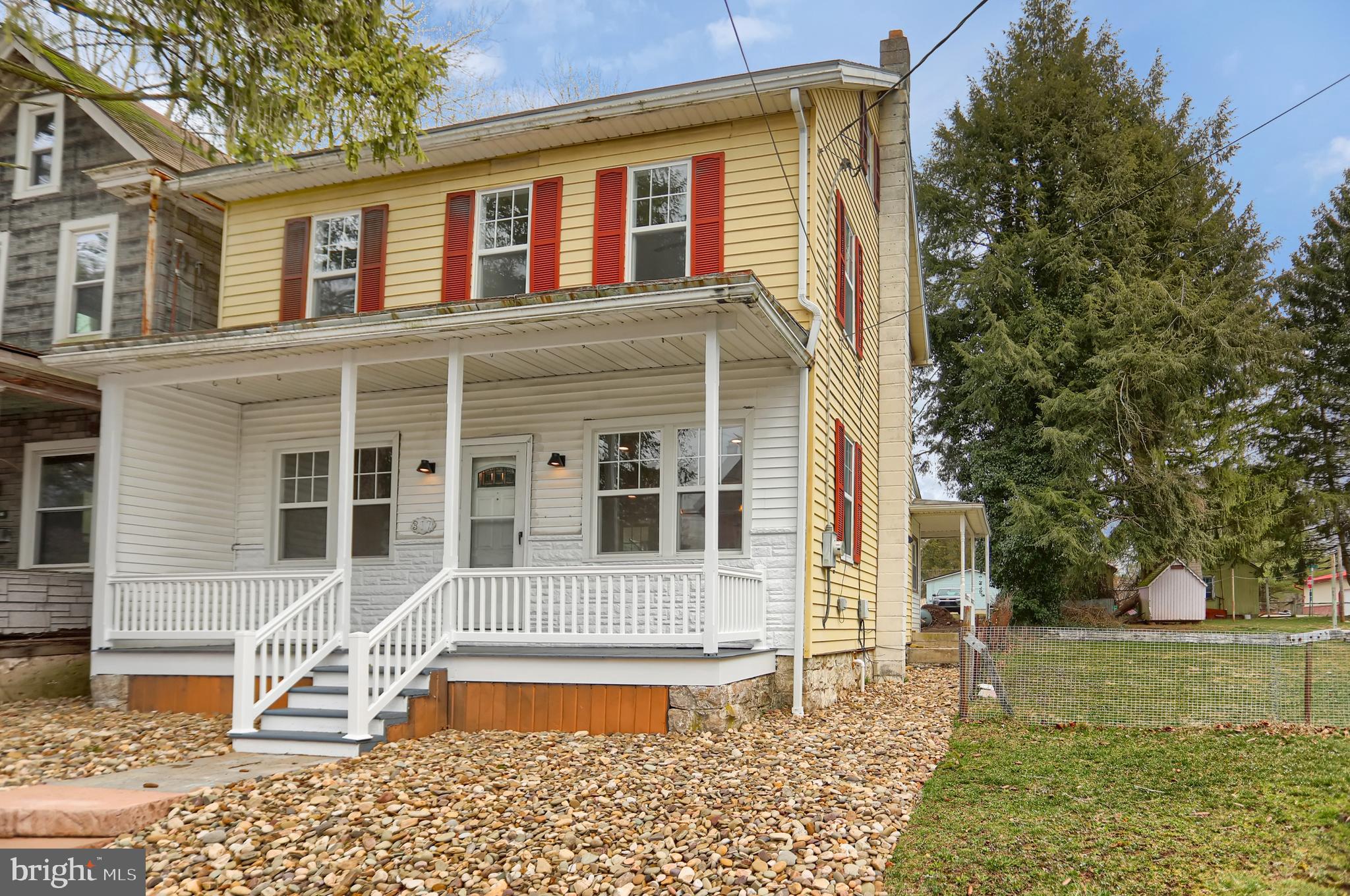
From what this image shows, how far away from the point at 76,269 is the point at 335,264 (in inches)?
164

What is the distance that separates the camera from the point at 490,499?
11094mm

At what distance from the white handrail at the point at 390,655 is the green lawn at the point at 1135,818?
4052 millimetres

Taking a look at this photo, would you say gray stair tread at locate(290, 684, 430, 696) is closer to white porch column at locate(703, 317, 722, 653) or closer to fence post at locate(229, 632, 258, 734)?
fence post at locate(229, 632, 258, 734)

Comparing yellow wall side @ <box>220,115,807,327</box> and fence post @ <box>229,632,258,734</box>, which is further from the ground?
yellow wall side @ <box>220,115,807,327</box>

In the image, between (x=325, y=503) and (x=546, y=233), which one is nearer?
(x=546, y=233)

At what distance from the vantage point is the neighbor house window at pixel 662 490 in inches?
399

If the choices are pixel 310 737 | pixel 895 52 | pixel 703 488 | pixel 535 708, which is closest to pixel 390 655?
pixel 310 737

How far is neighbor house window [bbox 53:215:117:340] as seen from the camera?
43.1ft

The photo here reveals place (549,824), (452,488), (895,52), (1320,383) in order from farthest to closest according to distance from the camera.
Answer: (1320,383), (895,52), (452,488), (549,824)

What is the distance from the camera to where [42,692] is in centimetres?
1048

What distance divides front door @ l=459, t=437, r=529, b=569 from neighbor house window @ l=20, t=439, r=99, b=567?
17.6ft

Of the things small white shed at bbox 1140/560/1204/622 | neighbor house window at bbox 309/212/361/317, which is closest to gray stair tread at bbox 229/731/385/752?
neighbor house window at bbox 309/212/361/317

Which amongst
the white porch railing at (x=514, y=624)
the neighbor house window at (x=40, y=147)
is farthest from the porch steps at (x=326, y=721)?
the neighbor house window at (x=40, y=147)

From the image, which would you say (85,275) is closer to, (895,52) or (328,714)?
(328,714)
